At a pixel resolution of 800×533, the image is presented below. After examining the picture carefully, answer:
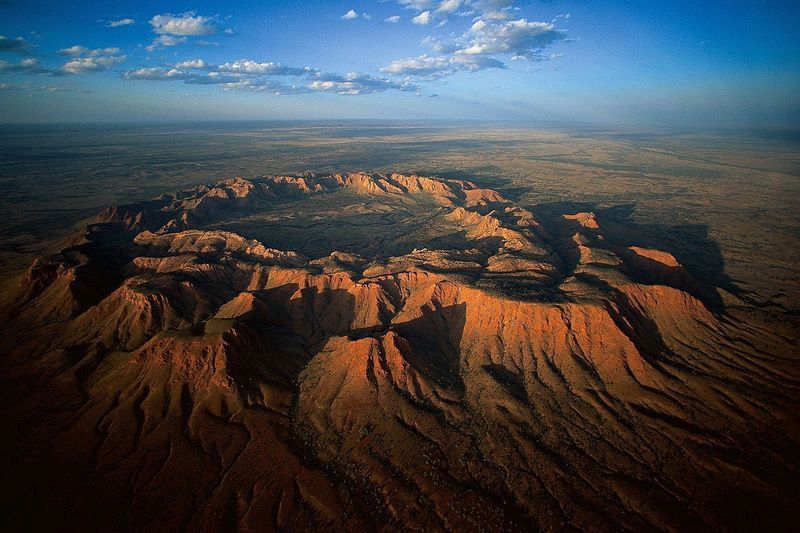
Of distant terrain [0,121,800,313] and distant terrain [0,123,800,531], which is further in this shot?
distant terrain [0,121,800,313]

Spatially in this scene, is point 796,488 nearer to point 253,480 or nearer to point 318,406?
point 318,406

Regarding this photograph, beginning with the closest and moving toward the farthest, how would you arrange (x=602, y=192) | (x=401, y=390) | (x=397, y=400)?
(x=397, y=400) → (x=401, y=390) → (x=602, y=192)

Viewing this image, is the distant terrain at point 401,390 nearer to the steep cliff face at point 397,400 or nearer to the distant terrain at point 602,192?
the steep cliff face at point 397,400

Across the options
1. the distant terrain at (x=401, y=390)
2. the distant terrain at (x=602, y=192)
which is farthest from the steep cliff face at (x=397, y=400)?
the distant terrain at (x=602, y=192)

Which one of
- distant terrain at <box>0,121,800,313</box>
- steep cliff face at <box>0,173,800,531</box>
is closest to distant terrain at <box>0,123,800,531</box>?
steep cliff face at <box>0,173,800,531</box>

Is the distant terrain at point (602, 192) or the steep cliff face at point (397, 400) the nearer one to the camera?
the steep cliff face at point (397, 400)

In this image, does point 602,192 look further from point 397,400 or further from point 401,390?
point 397,400

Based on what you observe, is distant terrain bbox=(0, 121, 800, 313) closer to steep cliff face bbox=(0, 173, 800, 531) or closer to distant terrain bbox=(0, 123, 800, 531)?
distant terrain bbox=(0, 123, 800, 531)

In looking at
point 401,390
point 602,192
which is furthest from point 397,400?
point 602,192
